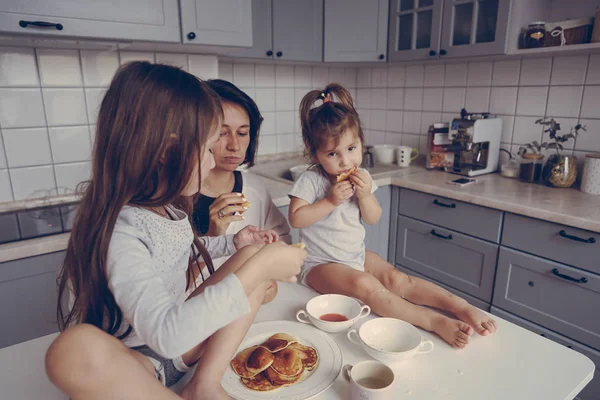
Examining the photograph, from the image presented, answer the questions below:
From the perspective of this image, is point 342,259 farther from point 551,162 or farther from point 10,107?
point 10,107

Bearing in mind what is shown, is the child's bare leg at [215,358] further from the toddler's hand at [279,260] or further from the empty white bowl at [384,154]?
the empty white bowl at [384,154]

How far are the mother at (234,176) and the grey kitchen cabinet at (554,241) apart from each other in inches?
37.7

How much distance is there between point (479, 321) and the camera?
88 cm

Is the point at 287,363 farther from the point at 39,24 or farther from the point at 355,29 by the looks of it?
the point at 355,29

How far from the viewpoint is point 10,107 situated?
1.69 meters

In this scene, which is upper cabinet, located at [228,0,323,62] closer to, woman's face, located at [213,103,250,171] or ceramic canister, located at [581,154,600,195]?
woman's face, located at [213,103,250,171]

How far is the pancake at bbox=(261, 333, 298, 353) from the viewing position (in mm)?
776

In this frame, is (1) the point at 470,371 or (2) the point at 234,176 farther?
(2) the point at 234,176

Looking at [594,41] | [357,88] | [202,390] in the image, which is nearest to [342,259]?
[202,390]

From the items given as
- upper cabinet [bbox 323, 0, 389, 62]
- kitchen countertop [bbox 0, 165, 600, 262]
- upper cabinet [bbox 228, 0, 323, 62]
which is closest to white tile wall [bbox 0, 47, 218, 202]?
kitchen countertop [bbox 0, 165, 600, 262]

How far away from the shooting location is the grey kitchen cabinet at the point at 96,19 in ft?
4.40

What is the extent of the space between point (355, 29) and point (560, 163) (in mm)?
1268

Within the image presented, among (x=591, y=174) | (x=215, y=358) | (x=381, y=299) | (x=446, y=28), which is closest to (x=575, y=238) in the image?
(x=591, y=174)

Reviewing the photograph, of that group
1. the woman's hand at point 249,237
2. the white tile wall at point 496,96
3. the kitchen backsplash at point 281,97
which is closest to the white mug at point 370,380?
the woman's hand at point 249,237
